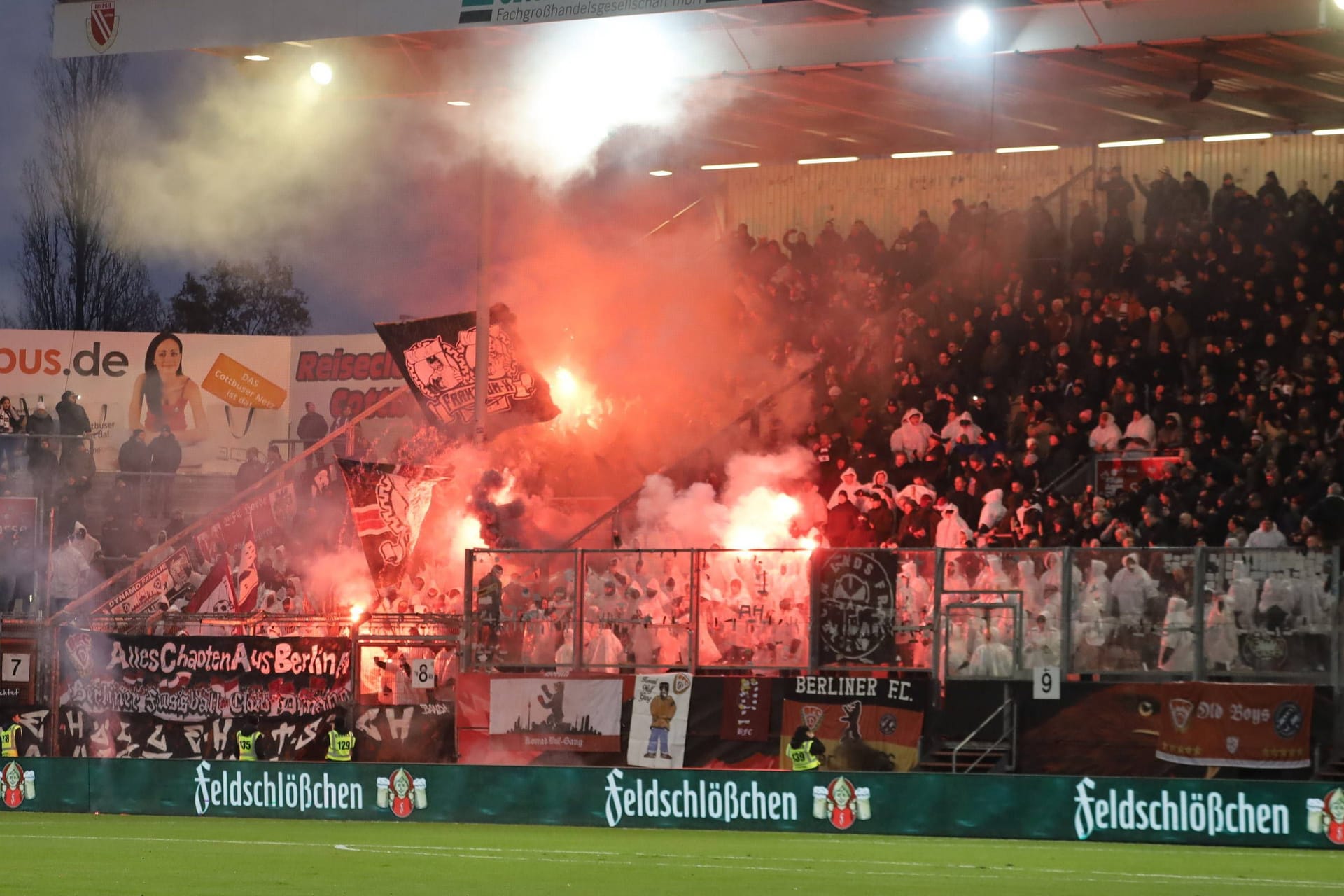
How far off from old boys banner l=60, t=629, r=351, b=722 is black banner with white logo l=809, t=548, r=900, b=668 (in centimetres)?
588

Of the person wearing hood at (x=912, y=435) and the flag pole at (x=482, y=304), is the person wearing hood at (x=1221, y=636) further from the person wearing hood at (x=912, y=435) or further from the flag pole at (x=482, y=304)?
the flag pole at (x=482, y=304)

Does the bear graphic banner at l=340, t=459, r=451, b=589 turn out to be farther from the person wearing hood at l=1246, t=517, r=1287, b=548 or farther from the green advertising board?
the person wearing hood at l=1246, t=517, r=1287, b=548

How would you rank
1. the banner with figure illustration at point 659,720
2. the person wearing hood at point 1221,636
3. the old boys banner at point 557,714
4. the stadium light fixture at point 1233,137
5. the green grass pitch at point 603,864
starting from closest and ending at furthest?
the green grass pitch at point 603,864
the person wearing hood at point 1221,636
the banner with figure illustration at point 659,720
the old boys banner at point 557,714
the stadium light fixture at point 1233,137

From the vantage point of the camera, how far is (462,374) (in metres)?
25.9

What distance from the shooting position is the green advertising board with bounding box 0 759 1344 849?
49.4 feet

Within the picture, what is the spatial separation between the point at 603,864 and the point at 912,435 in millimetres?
10804

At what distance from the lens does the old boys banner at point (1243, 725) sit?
1731cm

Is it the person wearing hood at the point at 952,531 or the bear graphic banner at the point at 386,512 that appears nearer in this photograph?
the person wearing hood at the point at 952,531

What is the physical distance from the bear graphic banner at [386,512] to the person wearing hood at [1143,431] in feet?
30.0

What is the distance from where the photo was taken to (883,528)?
69.4ft

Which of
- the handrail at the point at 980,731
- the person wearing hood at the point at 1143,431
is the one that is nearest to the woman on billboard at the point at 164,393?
the person wearing hood at the point at 1143,431

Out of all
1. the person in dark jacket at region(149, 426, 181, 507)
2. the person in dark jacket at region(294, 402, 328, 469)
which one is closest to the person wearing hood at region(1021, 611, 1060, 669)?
the person in dark jacket at region(149, 426, 181, 507)

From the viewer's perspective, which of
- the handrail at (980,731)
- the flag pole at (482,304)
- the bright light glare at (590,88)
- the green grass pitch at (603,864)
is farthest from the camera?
the flag pole at (482,304)

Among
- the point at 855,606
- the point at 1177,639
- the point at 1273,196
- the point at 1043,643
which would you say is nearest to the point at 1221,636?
the point at 1177,639
